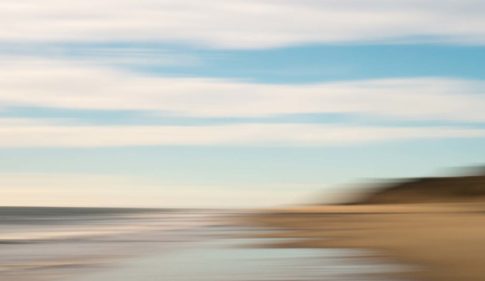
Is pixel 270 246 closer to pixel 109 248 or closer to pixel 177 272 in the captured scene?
pixel 109 248

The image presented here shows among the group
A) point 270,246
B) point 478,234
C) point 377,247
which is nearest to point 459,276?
point 377,247

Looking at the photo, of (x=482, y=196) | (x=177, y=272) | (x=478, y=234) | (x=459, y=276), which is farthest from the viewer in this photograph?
(x=482, y=196)

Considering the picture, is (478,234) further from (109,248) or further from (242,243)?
(109,248)

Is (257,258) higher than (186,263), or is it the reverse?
(257,258)

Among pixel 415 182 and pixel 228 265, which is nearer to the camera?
pixel 228 265

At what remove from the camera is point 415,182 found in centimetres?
13362

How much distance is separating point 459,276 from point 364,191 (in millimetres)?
131378

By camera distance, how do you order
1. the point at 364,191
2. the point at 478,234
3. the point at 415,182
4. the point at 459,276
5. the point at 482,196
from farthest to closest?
1. the point at 364,191
2. the point at 415,182
3. the point at 482,196
4. the point at 478,234
5. the point at 459,276

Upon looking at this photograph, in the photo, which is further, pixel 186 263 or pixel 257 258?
pixel 257 258

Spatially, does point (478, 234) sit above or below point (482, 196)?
below

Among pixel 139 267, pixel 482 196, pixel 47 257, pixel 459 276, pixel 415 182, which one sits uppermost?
pixel 415 182

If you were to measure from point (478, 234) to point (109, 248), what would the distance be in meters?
8.39

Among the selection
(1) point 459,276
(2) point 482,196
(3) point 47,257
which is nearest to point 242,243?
(3) point 47,257

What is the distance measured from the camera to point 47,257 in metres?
19.7
